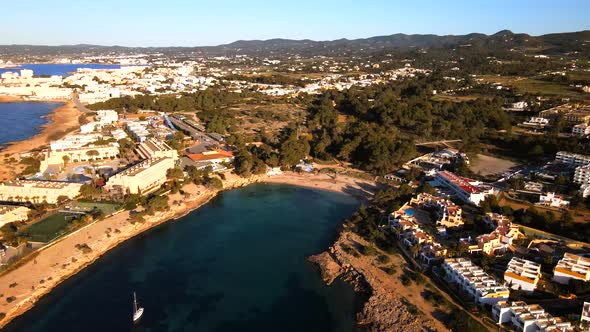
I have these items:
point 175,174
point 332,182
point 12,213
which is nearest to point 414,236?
point 332,182

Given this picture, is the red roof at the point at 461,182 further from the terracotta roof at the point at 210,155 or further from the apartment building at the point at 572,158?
the terracotta roof at the point at 210,155

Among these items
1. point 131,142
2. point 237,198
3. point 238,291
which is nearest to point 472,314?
point 238,291

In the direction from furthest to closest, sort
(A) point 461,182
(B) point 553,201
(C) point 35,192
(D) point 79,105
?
(D) point 79,105
(A) point 461,182
(C) point 35,192
(B) point 553,201

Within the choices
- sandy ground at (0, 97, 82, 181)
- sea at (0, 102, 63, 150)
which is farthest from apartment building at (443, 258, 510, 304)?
sea at (0, 102, 63, 150)

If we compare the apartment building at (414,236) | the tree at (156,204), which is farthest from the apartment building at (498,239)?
the tree at (156,204)

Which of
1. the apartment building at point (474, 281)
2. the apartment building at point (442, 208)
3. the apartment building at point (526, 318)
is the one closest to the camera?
the apartment building at point (526, 318)

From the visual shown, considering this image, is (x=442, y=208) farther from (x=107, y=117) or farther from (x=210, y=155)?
(x=107, y=117)
